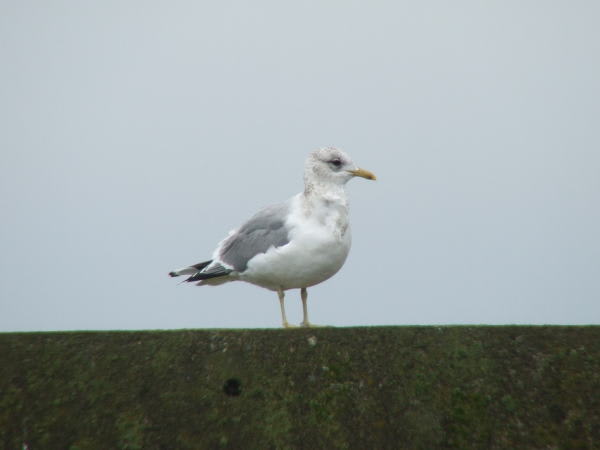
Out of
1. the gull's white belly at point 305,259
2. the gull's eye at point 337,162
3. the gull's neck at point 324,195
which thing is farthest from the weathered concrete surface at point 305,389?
the gull's eye at point 337,162

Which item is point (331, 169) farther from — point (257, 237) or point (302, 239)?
point (257, 237)

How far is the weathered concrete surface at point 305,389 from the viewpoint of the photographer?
5402mm

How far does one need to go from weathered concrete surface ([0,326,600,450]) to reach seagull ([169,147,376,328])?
3.52 feet

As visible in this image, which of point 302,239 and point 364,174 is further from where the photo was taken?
point 364,174

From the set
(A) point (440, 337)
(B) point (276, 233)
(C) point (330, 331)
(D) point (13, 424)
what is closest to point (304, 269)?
(B) point (276, 233)

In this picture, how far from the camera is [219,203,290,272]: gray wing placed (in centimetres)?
698

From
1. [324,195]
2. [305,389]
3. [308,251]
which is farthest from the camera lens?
[324,195]

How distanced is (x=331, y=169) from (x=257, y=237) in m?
1.04

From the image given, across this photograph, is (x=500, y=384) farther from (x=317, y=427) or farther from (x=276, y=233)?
(x=276, y=233)

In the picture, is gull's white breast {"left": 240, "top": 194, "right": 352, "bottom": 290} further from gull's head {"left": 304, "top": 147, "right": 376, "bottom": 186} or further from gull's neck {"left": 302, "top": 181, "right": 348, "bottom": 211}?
gull's head {"left": 304, "top": 147, "right": 376, "bottom": 186}

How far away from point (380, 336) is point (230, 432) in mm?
1463

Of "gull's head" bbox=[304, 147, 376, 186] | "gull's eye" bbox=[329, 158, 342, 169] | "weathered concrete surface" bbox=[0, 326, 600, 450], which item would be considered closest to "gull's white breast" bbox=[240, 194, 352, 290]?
"gull's head" bbox=[304, 147, 376, 186]

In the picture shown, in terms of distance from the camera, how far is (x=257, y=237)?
23.5 ft

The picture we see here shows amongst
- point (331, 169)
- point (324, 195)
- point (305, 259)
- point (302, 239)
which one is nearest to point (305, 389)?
point (305, 259)
